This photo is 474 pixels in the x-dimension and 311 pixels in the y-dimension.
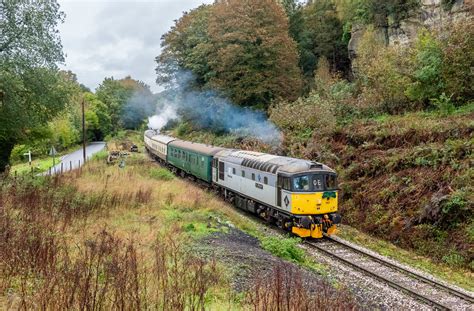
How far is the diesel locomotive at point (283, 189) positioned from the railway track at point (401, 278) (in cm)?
114

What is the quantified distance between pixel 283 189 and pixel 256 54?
72.6ft

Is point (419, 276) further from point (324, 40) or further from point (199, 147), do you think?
point (324, 40)

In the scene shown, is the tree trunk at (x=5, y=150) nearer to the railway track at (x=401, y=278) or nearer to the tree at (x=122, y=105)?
the railway track at (x=401, y=278)

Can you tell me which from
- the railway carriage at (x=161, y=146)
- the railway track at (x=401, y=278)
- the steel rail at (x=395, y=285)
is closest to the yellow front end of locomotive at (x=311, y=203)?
the railway track at (x=401, y=278)

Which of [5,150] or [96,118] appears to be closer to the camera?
[5,150]

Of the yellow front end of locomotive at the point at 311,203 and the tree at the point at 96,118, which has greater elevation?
the tree at the point at 96,118

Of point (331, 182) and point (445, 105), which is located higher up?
point (445, 105)

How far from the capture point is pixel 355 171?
64.9ft

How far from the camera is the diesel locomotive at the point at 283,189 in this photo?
16053 mm

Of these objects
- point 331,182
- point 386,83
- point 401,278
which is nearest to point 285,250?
point 401,278

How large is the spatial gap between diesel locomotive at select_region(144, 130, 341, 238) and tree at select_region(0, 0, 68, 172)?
370 inches

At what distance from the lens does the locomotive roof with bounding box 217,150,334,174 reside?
16.4m

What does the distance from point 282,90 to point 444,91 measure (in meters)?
16.8

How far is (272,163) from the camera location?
1808cm
